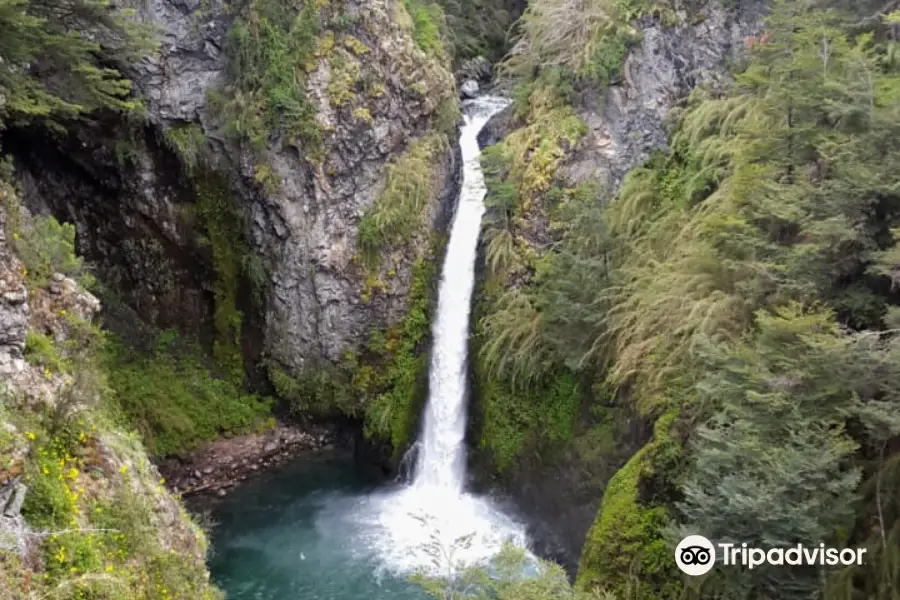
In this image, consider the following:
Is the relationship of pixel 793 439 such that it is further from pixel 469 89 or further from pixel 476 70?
pixel 476 70

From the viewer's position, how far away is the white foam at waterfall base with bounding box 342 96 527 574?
12.2 meters

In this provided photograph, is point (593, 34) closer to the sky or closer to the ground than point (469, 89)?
closer to the sky

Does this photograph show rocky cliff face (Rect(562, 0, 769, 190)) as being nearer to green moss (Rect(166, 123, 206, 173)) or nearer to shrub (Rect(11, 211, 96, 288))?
green moss (Rect(166, 123, 206, 173))

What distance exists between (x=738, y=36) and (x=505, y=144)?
214 inches

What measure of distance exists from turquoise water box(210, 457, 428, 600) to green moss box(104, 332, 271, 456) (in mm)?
1601

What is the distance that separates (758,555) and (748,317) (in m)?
3.05

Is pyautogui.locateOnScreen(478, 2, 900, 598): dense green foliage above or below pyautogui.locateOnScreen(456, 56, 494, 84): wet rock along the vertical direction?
below

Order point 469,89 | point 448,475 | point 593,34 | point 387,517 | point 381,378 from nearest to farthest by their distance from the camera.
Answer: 1. point 387,517
2. point 448,475
3. point 593,34
4. point 381,378
5. point 469,89

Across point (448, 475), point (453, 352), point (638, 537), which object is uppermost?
point (453, 352)

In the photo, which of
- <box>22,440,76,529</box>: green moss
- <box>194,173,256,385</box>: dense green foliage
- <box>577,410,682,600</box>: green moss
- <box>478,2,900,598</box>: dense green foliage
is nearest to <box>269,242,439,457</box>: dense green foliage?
<box>194,173,256,385</box>: dense green foliage

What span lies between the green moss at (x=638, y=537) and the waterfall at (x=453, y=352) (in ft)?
16.1

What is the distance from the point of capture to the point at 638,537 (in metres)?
8.95

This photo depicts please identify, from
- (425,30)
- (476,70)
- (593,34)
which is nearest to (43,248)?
(425,30)

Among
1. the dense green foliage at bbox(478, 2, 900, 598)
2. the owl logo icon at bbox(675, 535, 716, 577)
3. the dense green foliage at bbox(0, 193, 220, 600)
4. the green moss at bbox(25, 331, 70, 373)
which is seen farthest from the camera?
the green moss at bbox(25, 331, 70, 373)
